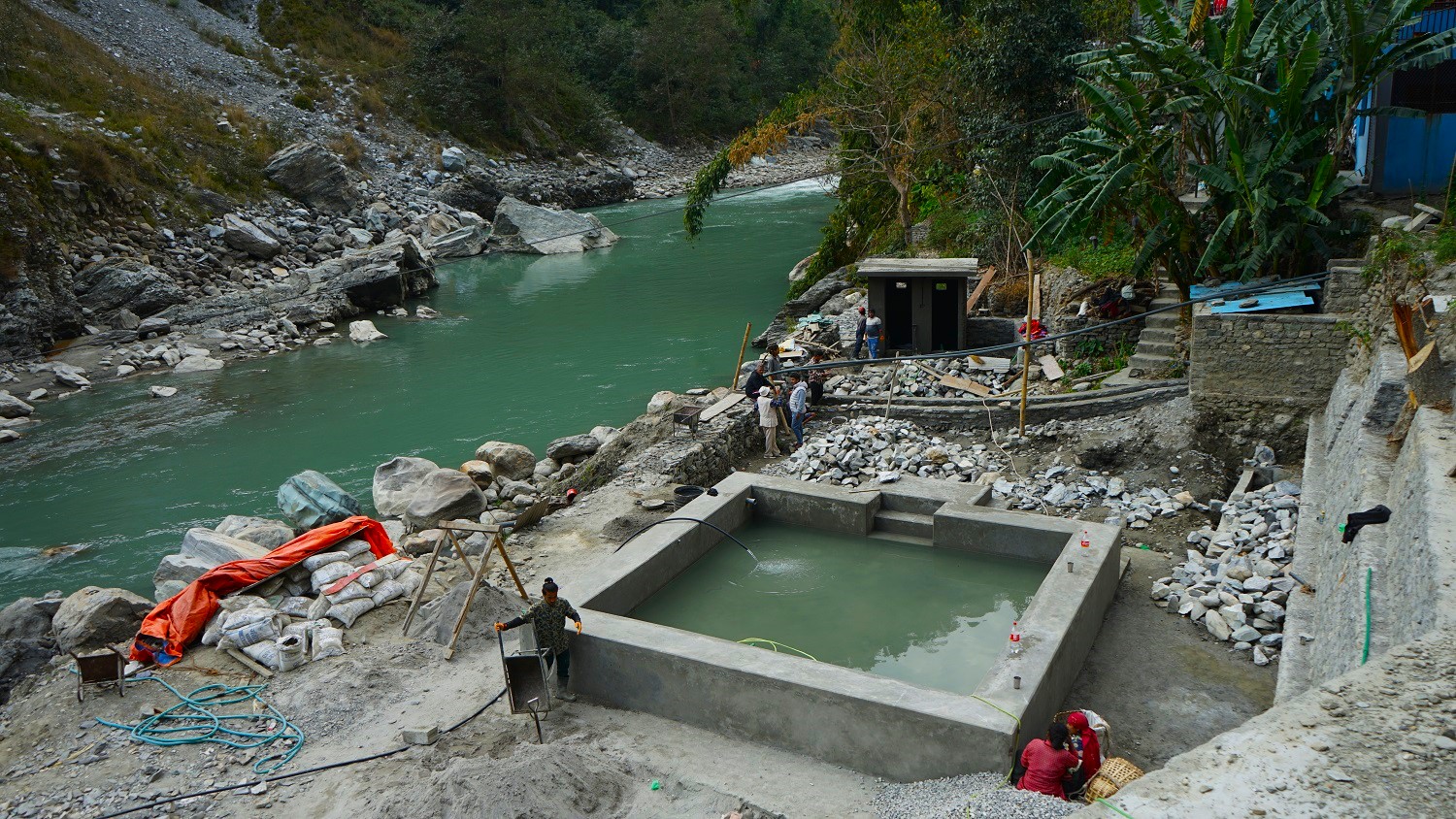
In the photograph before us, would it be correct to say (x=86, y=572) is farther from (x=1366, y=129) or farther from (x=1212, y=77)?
(x=1366, y=129)

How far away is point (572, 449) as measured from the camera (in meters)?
16.6

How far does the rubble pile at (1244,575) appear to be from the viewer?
8734mm

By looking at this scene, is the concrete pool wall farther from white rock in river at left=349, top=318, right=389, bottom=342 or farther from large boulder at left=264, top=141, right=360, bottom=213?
large boulder at left=264, top=141, right=360, bottom=213

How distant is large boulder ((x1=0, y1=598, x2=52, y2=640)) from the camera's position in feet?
35.3

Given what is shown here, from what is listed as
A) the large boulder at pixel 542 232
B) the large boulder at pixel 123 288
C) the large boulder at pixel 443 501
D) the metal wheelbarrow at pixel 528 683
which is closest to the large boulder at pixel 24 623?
the large boulder at pixel 443 501

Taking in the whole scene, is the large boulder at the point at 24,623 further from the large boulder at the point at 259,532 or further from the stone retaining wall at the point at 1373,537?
the stone retaining wall at the point at 1373,537

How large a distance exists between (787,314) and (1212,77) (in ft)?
38.8

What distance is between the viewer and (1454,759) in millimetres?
4523

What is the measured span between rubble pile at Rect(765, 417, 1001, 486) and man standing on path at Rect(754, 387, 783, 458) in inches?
15.2

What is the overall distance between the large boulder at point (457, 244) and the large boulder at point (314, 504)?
83.1ft

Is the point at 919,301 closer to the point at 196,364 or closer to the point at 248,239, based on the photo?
the point at 196,364

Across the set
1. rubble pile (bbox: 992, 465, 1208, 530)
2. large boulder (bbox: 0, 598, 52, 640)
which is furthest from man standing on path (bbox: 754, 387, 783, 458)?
large boulder (bbox: 0, 598, 52, 640)

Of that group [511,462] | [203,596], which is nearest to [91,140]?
[511,462]

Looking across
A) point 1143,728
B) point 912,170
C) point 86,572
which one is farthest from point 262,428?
point 1143,728
